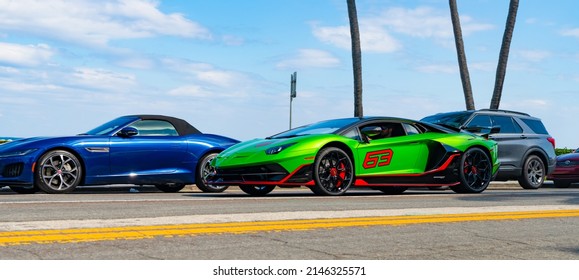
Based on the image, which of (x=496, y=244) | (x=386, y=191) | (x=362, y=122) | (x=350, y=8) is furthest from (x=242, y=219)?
(x=350, y=8)

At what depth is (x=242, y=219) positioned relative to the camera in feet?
26.0

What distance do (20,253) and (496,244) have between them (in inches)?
143

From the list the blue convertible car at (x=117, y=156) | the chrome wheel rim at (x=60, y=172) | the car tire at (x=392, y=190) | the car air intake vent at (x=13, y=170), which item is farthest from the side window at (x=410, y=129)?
the car air intake vent at (x=13, y=170)

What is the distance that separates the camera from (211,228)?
7148 millimetres

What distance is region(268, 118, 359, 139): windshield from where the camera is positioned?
1262cm

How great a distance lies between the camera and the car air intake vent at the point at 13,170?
41.2 ft

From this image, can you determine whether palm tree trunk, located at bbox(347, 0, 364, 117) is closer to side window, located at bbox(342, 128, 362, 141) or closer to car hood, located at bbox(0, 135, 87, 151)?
side window, located at bbox(342, 128, 362, 141)

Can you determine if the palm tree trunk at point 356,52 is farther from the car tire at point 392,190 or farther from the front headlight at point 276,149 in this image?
the front headlight at point 276,149

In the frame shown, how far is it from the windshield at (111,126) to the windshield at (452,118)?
6.54 metres

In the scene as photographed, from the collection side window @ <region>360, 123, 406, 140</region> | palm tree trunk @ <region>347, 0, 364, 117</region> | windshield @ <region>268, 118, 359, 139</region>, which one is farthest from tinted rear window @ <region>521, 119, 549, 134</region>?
palm tree trunk @ <region>347, 0, 364, 117</region>

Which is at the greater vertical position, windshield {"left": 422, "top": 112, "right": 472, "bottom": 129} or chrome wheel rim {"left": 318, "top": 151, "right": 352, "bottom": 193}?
windshield {"left": 422, "top": 112, "right": 472, "bottom": 129}

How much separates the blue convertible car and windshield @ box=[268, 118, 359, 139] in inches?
70.2
